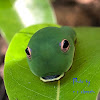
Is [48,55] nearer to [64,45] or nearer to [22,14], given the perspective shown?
[64,45]

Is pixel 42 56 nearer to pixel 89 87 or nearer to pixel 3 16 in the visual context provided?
pixel 89 87

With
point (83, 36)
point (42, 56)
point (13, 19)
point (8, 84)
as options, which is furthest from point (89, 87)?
point (13, 19)

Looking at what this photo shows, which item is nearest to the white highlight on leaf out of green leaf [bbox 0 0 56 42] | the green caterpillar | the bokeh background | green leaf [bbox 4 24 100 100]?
green leaf [bbox 0 0 56 42]

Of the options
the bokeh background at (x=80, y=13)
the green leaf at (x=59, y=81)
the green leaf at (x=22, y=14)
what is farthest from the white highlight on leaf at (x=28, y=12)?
the bokeh background at (x=80, y=13)

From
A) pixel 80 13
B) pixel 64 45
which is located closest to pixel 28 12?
pixel 64 45

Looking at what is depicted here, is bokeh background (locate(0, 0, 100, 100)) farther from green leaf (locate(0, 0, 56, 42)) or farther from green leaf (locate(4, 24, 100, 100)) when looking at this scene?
green leaf (locate(4, 24, 100, 100))

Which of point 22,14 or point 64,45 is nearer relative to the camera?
point 64,45
